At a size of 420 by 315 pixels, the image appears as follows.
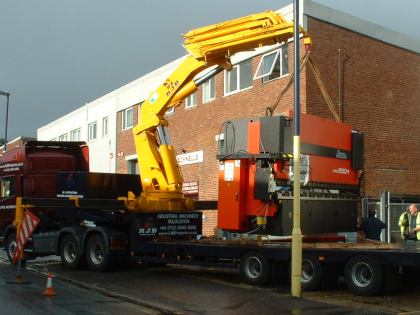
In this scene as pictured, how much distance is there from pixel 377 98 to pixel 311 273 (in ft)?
40.3

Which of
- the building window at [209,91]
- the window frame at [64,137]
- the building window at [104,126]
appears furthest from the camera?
the window frame at [64,137]

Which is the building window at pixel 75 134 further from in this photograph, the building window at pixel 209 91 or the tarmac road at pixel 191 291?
the tarmac road at pixel 191 291

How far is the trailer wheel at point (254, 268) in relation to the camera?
11.7 m

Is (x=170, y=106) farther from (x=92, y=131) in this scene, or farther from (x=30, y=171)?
(x=92, y=131)

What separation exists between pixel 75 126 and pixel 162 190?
30620 mm

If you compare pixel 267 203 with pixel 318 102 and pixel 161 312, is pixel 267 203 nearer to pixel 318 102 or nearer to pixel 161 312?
pixel 161 312

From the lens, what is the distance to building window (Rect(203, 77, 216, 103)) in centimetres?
2592

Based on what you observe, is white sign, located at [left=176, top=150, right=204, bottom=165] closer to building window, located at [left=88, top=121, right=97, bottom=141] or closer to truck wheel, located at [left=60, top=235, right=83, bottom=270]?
truck wheel, located at [left=60, top=235, right=83, bottom=270]

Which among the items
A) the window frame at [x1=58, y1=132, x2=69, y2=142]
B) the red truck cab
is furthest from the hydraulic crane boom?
the window frame at [x1=58, y1=132, x2=69, y2=142]

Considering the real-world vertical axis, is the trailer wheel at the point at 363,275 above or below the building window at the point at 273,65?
below

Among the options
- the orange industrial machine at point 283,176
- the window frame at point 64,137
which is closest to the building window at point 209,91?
the orange industrial machine at point 283,176

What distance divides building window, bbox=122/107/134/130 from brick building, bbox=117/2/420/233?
1073cm

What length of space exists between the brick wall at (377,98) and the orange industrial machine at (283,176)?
7.44 metres

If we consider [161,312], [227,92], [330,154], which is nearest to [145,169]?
[330,154]
